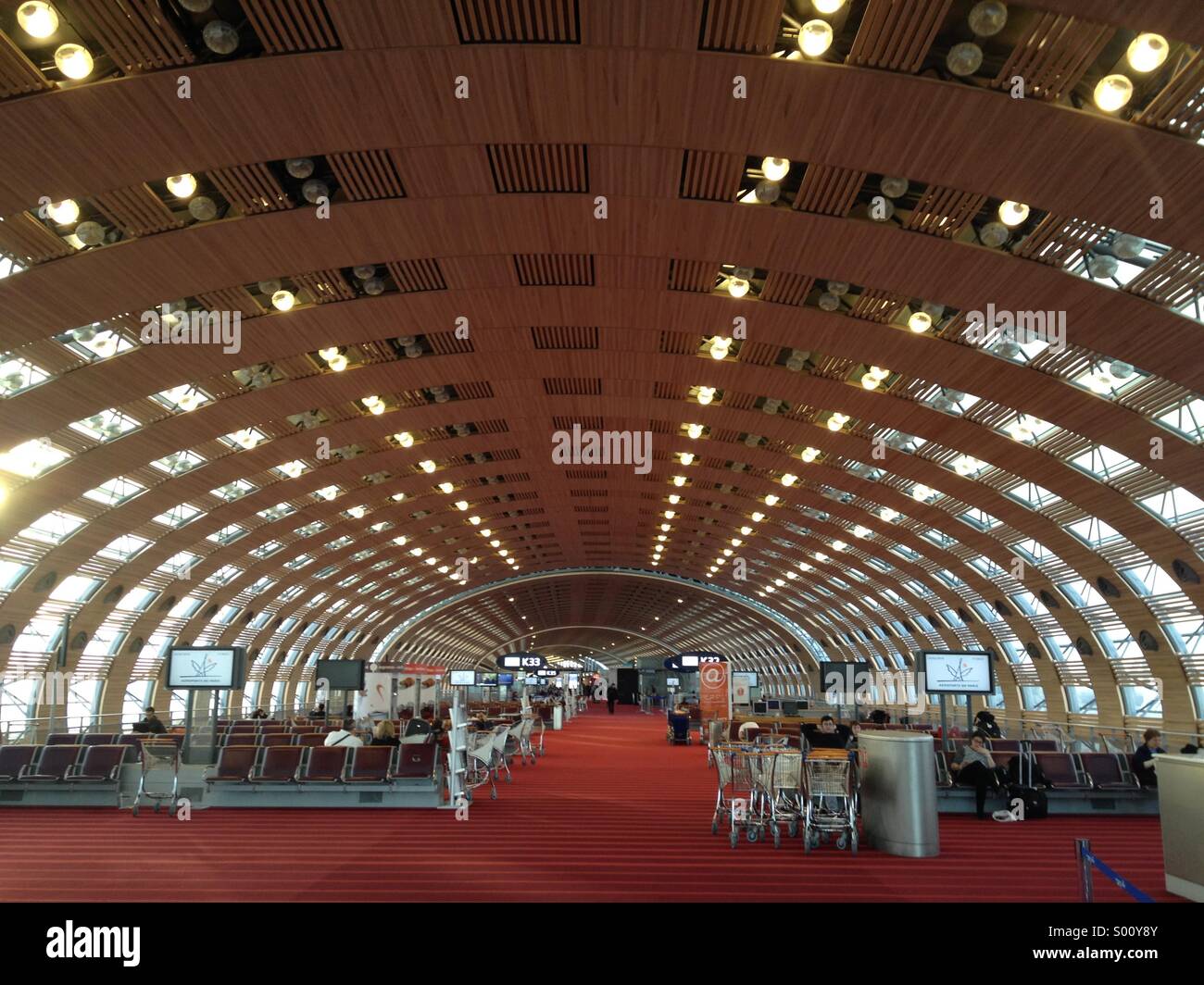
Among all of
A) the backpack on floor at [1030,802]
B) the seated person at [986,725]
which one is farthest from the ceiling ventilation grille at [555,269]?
the seated person at [986,725]

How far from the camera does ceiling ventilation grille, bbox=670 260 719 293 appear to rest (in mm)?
13945

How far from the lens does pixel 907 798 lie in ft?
29.8

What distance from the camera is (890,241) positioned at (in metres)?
11.9

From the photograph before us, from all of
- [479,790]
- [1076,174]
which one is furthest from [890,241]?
[479,790]

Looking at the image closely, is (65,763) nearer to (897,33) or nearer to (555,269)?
(555,269)

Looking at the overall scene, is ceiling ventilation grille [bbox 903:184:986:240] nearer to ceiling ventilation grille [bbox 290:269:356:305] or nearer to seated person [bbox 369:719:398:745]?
ceiling ventilation grille [bbox 290:269:356:305]

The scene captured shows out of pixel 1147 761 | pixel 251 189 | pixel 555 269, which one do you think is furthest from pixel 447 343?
pixel 1147 761

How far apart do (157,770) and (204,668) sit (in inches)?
80.8

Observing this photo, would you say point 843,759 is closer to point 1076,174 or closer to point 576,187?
point 1076,174

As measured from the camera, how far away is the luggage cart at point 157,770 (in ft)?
39.4

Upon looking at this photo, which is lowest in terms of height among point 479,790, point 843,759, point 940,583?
point 479,790

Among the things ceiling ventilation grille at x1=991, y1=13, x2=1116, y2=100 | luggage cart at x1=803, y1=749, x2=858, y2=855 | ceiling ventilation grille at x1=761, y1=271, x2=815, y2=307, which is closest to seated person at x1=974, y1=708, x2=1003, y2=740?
Result: ceiling ventilation grille at x1=761, y1=271, x2=815, y2=307
